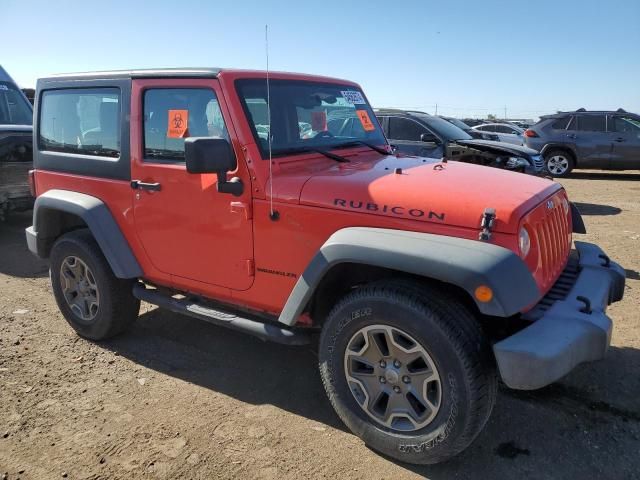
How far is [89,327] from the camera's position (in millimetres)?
4145

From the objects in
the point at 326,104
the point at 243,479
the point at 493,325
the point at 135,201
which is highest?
the point at 326,104

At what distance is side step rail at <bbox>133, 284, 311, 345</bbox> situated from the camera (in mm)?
3094

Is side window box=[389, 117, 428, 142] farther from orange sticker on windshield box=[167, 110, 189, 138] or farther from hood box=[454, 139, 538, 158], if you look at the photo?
orange sticker on windshield box=[167, 110, 189, 138]

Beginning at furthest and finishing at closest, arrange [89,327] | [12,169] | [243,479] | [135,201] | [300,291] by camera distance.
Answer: [12,169] < [89,327] < [135,201] < [300,291] < [243,479]

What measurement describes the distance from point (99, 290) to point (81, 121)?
1268 mm

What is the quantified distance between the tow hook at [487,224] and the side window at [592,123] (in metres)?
12.2

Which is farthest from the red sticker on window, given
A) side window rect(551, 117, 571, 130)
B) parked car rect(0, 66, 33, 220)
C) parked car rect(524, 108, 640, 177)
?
side window rect(551, 117, 571, 130)

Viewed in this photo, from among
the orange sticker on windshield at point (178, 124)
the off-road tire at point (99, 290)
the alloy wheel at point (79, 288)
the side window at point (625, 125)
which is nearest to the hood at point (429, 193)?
the orange sticker on windshield at point (178, 124)

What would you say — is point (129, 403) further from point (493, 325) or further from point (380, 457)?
point (493, 325)

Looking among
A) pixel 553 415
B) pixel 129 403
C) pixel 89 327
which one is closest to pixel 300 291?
pixel 129 403

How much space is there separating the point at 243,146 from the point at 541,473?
7.55 feet

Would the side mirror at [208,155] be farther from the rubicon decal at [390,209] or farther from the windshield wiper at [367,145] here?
the windshield wiper at [367,145]

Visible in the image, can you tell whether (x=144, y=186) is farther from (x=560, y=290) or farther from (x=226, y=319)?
(x=560, y=290)

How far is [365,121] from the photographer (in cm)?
407
